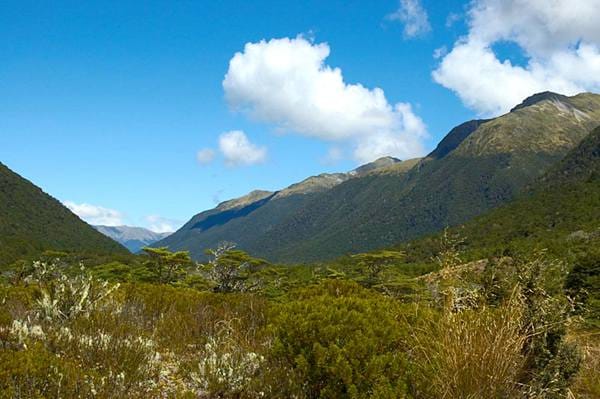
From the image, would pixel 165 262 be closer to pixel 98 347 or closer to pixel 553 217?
pixel 98 347

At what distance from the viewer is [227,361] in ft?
21.5

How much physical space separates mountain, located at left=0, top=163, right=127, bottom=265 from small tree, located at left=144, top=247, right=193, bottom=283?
7065cm

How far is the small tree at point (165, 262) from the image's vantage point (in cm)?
3167

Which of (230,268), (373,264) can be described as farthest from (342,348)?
(230,268)

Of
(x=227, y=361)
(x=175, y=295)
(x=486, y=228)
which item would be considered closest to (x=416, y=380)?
(x=227, y=361)

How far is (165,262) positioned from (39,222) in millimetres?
99623

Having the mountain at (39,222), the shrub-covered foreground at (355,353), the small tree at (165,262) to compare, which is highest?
the mountain at (39,222)

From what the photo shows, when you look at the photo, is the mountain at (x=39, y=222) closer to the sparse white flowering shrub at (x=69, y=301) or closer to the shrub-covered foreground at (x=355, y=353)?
the sparse white flowering shrub at (x=69, y=301)

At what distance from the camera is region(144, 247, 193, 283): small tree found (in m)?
31.7

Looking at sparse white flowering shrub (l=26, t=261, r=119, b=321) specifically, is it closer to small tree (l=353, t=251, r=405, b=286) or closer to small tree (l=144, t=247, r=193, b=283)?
small tree (l=144, t=247, r=193, b=283)

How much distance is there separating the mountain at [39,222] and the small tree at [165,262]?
70.6 m

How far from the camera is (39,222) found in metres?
118

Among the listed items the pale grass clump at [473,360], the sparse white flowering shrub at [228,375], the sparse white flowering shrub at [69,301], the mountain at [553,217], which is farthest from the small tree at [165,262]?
the mountain at [553,217]

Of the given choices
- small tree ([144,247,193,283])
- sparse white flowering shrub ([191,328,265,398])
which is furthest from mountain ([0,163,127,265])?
sparse white flowering shrub ([191,328,265,398])
